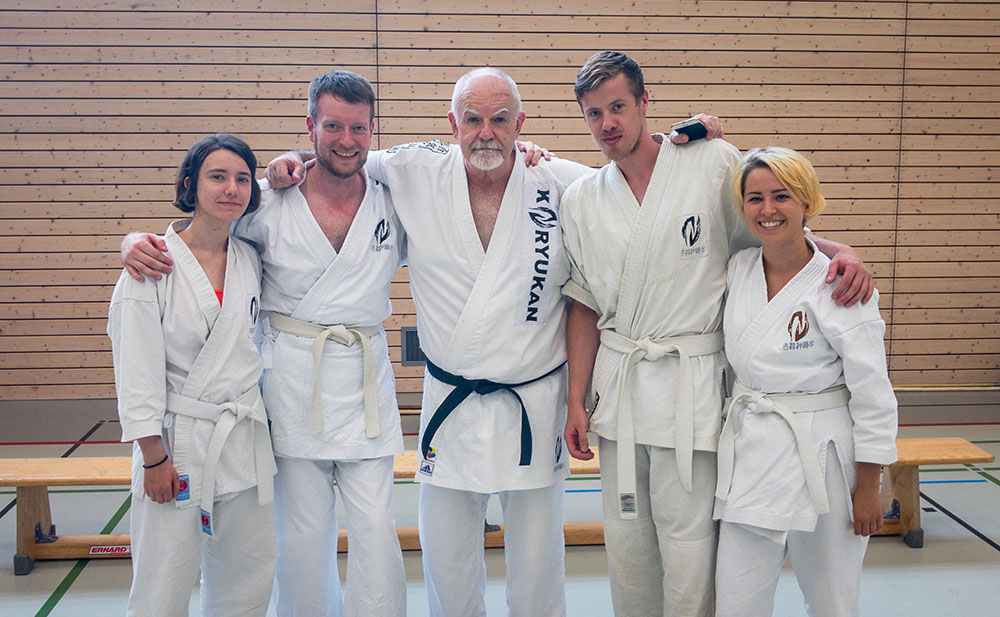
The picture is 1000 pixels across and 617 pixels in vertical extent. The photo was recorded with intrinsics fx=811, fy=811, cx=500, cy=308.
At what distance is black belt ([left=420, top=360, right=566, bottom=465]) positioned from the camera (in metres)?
2.66

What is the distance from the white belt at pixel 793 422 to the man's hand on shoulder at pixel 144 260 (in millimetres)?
1706

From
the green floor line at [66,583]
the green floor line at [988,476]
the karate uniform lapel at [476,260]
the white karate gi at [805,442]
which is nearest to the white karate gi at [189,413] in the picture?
the karate uniform lapel at [476,260]

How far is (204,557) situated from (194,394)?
0.58 meters

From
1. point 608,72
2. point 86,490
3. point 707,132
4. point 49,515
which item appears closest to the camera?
point 608,72

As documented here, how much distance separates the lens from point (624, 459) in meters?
2.46

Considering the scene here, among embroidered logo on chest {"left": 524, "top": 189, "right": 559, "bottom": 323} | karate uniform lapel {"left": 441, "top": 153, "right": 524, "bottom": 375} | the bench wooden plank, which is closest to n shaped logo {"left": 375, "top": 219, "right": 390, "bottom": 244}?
karate uniform lapel {"left": 441, "top": 153, "right": 524, "bottom": 375}

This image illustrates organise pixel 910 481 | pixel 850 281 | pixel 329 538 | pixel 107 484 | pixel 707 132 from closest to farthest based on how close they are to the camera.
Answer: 1. pixel 850 281
2. pixel 707 132
3. pixel 329 538
4. pixel 107 484
5. pixel 910 481

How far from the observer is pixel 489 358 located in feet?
8.67

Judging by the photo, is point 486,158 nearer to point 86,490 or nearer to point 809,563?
point 809,563

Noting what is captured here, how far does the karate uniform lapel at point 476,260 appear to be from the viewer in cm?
263

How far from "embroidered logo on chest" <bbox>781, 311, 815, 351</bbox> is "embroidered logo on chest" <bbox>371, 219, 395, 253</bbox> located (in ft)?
4.34

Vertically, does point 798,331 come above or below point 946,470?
above

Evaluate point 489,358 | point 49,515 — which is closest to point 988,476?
point 489,358

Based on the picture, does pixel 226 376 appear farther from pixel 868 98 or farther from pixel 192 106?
pixel 868 98
